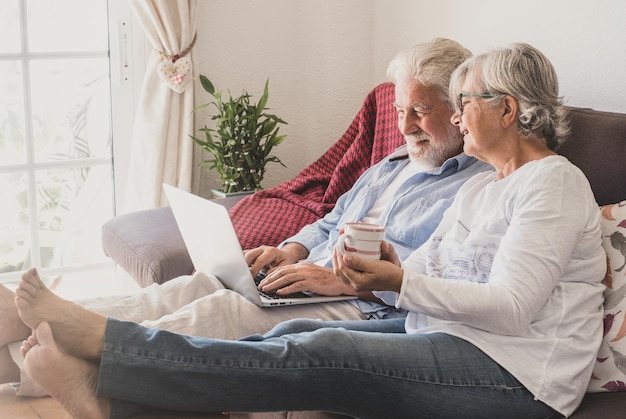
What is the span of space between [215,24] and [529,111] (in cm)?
207

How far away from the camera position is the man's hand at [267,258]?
2.39 m

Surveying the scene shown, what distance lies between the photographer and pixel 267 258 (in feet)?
7.88

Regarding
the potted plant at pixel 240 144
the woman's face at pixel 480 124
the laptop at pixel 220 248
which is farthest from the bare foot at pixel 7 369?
the potted plant at pixel 240 144

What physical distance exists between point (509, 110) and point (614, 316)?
49 centimetres

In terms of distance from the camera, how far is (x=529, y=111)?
1.89 m

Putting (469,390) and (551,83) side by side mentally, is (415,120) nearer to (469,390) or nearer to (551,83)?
(551,83)

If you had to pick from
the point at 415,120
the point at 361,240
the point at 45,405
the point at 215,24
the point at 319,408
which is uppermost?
the point at 215,24

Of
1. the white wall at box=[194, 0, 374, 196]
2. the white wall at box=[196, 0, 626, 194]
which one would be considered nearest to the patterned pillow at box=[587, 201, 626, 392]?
the white wall at box=[196, 0, 626, 194]

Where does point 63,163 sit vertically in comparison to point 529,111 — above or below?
below

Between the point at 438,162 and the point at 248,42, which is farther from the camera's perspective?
the point at 248,42

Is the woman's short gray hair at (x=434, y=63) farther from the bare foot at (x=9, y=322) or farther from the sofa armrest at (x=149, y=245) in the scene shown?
the bare foot at (x=9, y=322)

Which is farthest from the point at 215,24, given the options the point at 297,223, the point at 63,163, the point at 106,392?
the point at 106,392

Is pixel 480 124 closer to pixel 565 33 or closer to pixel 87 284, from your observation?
pixel 565 33

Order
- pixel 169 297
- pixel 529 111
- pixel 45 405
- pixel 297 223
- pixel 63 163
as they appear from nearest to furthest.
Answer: pixel 529 111 < pixel 45 405 < pixel 169 297 < pixel 297 223 < pixel 63 163
